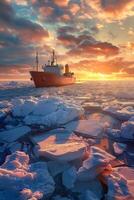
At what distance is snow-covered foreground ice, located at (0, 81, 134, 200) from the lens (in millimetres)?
3484

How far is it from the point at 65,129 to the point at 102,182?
2.64 m

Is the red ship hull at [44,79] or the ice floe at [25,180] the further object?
the red ship hull at [44,79]

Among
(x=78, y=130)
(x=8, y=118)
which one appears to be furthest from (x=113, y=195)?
(x=8, y=118)

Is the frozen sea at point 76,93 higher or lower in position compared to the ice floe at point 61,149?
lower

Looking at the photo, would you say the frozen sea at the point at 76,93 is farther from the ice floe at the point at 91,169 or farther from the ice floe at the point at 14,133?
the ice floe at the point at 91,169

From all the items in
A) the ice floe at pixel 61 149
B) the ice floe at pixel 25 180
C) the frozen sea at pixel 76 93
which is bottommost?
the frozen sea at pixel 76 93

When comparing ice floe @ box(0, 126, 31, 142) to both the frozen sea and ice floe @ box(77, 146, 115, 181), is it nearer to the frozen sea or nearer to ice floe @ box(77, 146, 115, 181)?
ice floe @ box(77, 146, 115, 181)

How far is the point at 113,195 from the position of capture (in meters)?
3.35

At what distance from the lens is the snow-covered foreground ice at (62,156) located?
11.4 ft

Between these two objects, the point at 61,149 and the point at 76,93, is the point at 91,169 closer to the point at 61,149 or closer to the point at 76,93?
the point at 61,149

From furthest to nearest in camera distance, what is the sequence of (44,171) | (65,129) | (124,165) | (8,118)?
(8,118), (65,129), (124,165), (44,171)

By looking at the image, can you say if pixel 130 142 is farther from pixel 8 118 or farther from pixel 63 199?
pixel 8 118

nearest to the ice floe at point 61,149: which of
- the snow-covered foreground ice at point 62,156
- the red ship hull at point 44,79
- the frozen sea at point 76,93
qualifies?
the snow-covered foreground ice at point 62,156

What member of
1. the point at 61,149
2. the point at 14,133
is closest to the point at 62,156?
the point at 61,149
